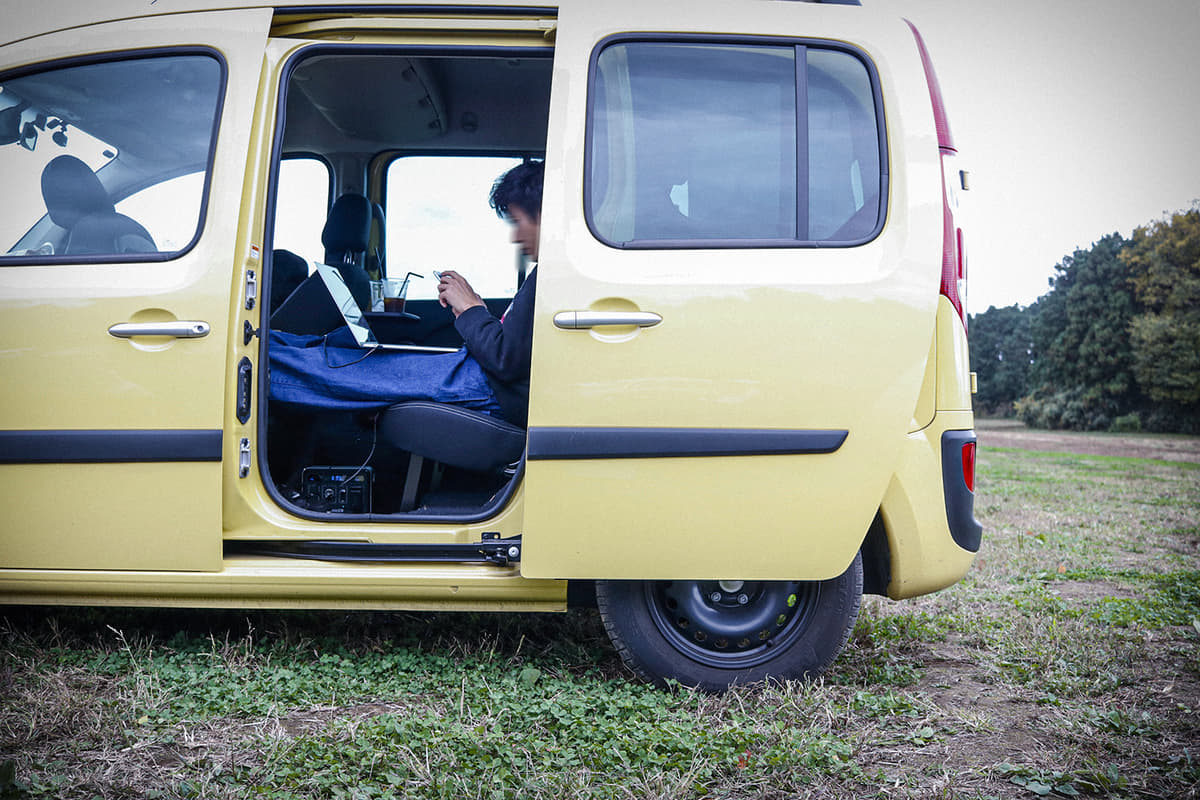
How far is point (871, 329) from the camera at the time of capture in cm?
240

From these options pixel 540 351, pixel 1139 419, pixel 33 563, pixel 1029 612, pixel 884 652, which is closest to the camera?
pixel 540 351

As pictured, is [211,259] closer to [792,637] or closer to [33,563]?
[33,563]

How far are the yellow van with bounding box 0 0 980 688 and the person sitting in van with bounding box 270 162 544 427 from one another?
124mm

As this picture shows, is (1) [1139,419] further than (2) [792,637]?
Yes

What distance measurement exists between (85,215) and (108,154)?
0.21 meters

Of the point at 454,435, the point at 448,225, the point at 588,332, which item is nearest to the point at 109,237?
the point at 454,435

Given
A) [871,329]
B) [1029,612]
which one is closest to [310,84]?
[871,329]

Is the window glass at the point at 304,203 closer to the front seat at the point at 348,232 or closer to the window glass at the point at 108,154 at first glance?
the front seat at the point at 348,232

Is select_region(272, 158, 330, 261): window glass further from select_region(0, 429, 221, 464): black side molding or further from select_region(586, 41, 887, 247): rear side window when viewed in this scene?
select_region(586, 41, 887, 247): rear side window

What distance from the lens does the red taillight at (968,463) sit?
8.45ft

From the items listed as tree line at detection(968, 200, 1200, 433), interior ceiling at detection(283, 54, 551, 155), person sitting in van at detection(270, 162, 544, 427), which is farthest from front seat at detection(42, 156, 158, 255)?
tree line at detection(968, 200, 1200, 433)

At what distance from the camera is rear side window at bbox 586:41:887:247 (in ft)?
8.21

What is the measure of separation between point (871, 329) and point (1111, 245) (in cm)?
3969

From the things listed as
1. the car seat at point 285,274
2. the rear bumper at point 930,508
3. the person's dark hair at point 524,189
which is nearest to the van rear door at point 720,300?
the rear bumper at point 930,508
